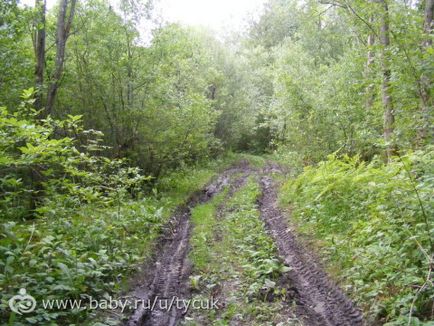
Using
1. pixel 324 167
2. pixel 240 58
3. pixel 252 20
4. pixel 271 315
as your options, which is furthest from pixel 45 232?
pixel 252 20

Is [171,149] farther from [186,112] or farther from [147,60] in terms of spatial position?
[147,60]

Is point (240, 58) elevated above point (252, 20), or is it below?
below

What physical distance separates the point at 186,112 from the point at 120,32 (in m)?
4.03

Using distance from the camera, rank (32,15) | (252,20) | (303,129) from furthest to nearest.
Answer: (252,20)
(303,129)
(32,15)

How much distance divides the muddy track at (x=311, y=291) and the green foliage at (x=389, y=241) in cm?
26

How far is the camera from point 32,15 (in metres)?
10.5

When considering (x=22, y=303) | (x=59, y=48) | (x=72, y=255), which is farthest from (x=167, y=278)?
(x=59, y=48)

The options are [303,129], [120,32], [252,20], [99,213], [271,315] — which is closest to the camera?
[271,315]

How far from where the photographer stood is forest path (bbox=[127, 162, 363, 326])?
17.8 ft

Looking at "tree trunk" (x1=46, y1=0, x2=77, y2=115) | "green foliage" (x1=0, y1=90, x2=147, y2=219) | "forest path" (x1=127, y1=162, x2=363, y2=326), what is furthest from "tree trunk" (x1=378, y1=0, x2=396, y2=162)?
"tree trunk" (x1=46, y1=0, x2=77, y2=115)

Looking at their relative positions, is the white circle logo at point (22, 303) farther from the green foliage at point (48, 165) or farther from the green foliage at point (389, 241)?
the green foliage at point (389, 241)

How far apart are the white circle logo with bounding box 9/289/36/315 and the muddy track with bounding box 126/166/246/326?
1.38 meters

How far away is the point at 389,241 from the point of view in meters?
5.91

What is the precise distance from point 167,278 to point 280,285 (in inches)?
86.4
